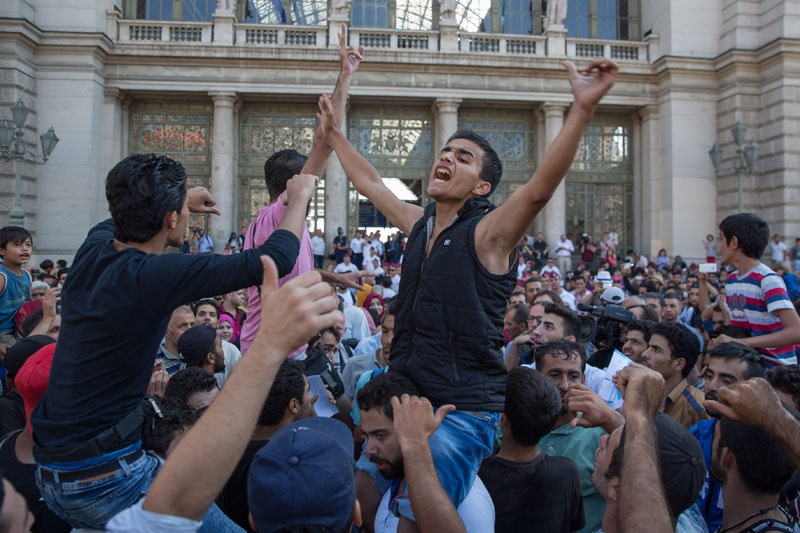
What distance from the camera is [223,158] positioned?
21.7 metres

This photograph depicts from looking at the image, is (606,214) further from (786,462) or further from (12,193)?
(786,462)

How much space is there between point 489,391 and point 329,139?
1741mm

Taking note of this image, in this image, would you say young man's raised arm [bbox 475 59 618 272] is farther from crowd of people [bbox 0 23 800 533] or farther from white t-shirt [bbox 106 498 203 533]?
white t-shirt [bbox 106 498 203 533]

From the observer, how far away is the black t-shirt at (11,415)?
3.86 meters

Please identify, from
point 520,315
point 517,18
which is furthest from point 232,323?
point 517,18

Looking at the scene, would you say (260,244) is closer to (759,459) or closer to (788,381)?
(759,459)

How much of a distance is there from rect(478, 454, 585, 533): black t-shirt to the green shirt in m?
0.43

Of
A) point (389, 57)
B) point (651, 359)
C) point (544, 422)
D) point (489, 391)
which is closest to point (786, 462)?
point (544, 422)

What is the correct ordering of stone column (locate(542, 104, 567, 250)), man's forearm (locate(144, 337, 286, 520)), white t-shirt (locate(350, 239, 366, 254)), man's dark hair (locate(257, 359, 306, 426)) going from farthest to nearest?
stone column (locate(542, 104, 567, 250)) < white t-shirt (locate(350, 239, 366, 254)) < man's dark hair (locate(257, 359, 306, 426)) < man's forearm (locate(144, 337, 286, 520))

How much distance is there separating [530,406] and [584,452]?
3.11 ft

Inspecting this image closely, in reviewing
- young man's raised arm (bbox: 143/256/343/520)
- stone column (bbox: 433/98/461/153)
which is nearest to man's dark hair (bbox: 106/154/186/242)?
young man's raised arm (bbox: 143/256/343/520)

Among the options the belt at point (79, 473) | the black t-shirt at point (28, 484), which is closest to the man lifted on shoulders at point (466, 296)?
the belt at point (79, 473)

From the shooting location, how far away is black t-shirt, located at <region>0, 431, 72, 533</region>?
300 centimetres

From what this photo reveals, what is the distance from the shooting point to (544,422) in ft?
9.68
